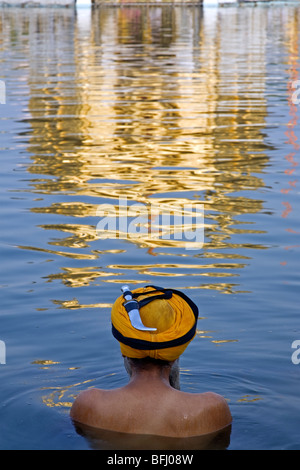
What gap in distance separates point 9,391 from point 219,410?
1.60 meters

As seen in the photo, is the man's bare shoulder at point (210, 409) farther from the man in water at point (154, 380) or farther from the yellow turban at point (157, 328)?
the yellow turban at point (157, 328)

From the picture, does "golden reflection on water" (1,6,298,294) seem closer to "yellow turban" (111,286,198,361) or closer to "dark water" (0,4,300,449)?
"dark water" (0,4,300,449)

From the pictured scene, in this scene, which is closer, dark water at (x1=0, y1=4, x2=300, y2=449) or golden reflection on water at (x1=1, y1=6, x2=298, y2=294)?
dark water at (x1=0, y1=4, x2=300, y2=449)

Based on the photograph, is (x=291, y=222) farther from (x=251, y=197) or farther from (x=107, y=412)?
(x=107, y=412)

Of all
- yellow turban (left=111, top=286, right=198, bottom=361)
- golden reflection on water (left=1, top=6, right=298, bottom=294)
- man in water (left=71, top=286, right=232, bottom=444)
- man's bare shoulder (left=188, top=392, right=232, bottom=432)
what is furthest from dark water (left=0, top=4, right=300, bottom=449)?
yellow turban (left=111, top=286, right=198, bottom=361)

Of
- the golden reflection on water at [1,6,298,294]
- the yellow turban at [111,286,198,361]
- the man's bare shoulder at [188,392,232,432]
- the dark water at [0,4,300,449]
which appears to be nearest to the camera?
the yellow turban at [111,286,198,361]

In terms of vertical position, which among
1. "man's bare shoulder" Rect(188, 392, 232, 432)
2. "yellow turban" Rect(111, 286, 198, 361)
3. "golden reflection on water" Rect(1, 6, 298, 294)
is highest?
"yellow turban" Rect(111, 286, 198, 361)

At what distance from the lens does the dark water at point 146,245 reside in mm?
6168

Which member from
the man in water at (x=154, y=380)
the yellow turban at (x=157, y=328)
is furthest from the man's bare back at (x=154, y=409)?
the yellow turban at (x=157, y=328)

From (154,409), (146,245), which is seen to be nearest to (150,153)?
(146,245)

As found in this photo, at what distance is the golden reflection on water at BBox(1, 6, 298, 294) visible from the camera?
9.24 metres

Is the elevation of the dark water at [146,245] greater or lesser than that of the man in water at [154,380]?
lesser

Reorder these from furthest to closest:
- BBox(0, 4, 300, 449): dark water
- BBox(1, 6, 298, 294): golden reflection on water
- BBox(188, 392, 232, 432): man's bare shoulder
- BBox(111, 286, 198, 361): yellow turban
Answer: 1. BBox(1, 6, 298, 294): golden reflection on water
2. BBox(0, 4, 300, 449): dark water
3. BBox(188, 392, 232, 432): man's bare shoulder
4. BBox(111, 286, 198, 361): yellow turban

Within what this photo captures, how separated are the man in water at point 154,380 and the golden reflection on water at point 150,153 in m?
3.08
